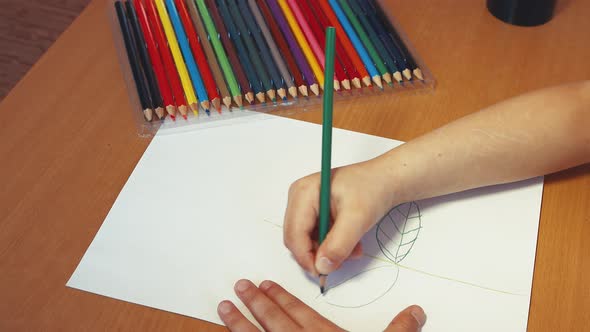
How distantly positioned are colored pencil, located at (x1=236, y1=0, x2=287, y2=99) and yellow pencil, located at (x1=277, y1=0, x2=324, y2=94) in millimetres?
41

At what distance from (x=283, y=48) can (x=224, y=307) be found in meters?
0.33

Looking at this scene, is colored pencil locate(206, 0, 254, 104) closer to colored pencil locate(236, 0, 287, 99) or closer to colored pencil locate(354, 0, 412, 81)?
colored pencil locate(236, 0, 287, 99)

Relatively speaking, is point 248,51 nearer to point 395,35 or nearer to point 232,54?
point 232,54

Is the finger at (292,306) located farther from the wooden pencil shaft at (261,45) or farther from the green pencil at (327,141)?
the wooden pencil shaft at (261,45)

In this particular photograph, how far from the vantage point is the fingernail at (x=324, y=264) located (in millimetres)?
412

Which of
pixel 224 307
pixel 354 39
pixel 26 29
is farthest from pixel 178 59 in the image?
pixel 26 29

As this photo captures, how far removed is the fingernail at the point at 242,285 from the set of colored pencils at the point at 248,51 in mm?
219

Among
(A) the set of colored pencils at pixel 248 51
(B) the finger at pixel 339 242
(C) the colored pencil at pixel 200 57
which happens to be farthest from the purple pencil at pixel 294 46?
(B) the finger at pixel 339 242

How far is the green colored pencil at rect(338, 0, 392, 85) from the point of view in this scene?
59cm

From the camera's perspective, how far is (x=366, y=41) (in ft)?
2.03

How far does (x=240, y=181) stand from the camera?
526 mm

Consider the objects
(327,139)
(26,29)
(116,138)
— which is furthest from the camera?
(26,29)

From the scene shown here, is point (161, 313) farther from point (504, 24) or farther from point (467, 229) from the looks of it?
point (504, 24)

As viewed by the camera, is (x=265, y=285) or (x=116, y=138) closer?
(x=265, y=285)
